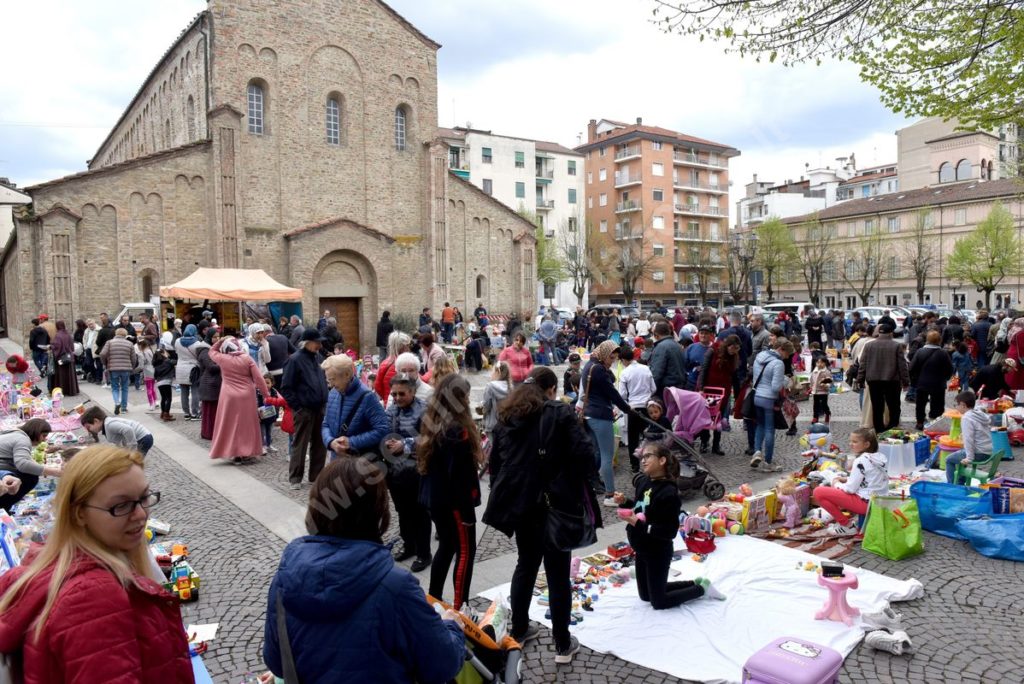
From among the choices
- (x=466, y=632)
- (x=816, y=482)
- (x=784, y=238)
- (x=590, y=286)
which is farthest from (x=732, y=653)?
(x=590, y=286)

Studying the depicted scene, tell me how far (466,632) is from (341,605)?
1.23 m

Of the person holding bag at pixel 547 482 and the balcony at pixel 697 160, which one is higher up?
the balcony at pixel 697 160

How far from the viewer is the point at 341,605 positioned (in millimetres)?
2229

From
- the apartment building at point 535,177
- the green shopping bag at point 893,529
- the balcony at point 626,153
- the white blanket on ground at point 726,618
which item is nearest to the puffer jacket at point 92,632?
the white blanket on ground at point 726,618

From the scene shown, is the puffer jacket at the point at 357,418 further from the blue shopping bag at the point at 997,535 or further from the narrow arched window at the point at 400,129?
the narrow arched window at the point at 400,129

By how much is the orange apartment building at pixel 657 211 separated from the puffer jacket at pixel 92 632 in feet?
188

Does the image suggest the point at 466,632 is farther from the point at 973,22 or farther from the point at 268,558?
the point at 973,22

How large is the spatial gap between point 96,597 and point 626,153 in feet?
214

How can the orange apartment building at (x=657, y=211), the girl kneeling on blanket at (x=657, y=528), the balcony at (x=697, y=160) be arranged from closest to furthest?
the girl kneeling on blanket at (x=657, y=528), the orange apartment building at (x=657, y=211), the balcony at (x=697, y=160)

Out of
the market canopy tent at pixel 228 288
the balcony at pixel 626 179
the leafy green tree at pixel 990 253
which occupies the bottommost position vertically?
the market canopy tent at pixel 228 288

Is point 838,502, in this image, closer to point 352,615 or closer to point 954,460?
point 954,460

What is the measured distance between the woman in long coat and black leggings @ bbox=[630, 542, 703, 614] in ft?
20.9

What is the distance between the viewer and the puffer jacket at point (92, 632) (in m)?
1.82

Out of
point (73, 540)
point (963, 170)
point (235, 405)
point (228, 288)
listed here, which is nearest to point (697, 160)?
point (963, 170)
